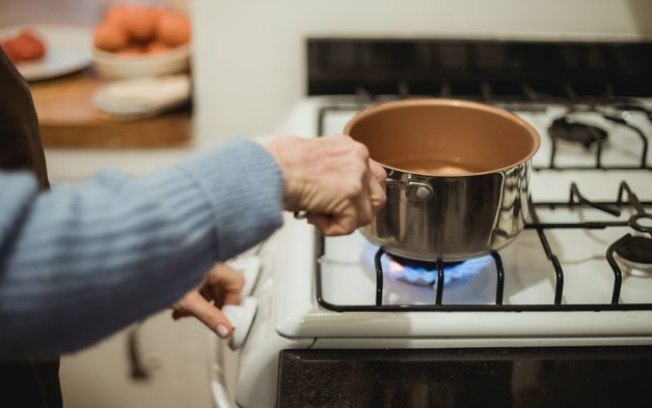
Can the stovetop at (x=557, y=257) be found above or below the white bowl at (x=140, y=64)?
below

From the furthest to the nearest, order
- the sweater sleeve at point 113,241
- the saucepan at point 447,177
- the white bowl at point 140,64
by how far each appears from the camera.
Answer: the white bowl at point 140,64 < the saucepan at point 447,177 < the sweater sleeve at point 113,241

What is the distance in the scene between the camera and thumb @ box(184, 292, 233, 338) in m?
0.72

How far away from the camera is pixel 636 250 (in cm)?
77

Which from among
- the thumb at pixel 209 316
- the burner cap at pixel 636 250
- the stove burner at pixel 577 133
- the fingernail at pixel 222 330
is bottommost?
the fingernail at pixel 222 330

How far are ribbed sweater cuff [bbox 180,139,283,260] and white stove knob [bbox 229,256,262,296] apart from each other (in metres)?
0.27

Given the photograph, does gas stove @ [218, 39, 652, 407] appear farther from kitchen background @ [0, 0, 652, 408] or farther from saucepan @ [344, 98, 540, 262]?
kitchen background @ [0, 0, 652, 408]

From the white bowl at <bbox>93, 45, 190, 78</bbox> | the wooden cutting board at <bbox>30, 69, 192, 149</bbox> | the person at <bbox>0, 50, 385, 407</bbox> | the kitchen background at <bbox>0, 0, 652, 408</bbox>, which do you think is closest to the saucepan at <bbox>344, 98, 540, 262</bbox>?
the person at <bbox>0, 50, 385, 407</bbox>

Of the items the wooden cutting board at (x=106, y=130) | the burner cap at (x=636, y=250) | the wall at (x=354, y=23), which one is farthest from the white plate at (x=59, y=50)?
the burner cap at (x=636, y=250)

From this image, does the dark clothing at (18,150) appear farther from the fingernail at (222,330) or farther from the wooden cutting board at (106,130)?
the wooden cutting board at (106,130)

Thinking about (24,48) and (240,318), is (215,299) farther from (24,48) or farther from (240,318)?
(24,48)

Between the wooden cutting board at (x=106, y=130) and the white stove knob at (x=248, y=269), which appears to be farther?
the wooden cutting board at (x=106, y=130)

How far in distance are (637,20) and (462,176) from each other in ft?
1.97

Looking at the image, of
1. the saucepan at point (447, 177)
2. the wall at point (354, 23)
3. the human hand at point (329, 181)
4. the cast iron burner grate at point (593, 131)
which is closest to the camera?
the human hand at point (329, 181)

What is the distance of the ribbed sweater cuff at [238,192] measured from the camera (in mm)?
496
